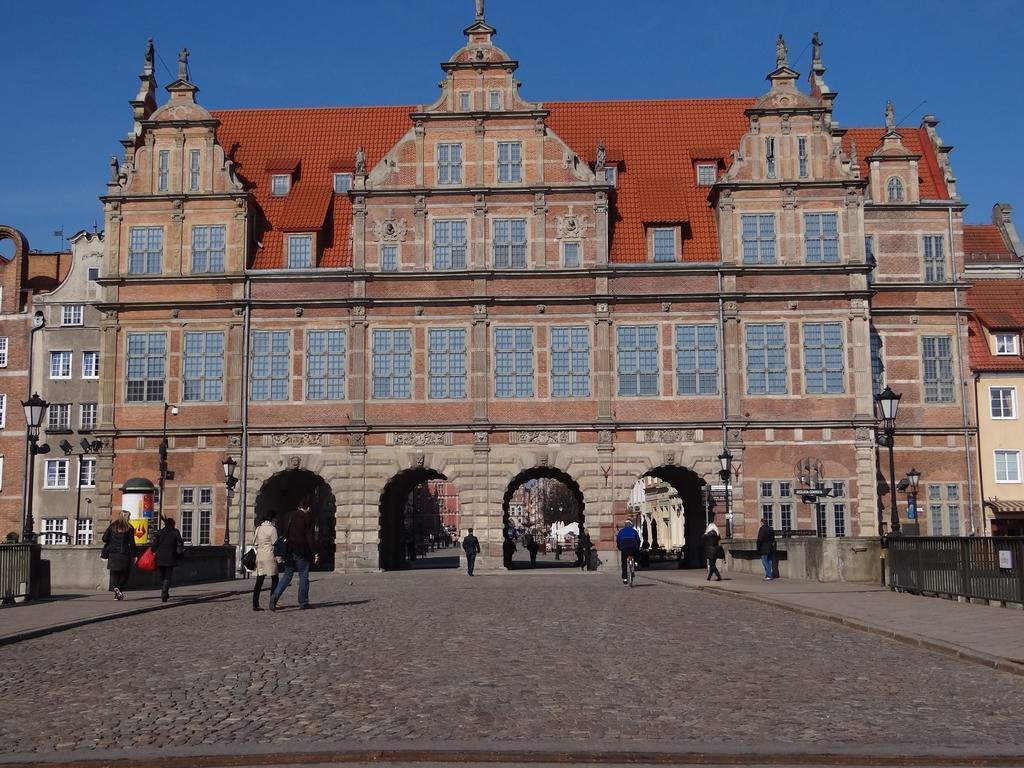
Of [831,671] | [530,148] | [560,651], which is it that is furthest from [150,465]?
[831,671]

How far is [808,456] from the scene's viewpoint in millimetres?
47375

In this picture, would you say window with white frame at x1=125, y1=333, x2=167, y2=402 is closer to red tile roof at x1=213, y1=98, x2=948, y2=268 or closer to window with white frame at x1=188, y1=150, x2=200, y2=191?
red tile roof at x1=213, y1=98, x2=948, y2=268

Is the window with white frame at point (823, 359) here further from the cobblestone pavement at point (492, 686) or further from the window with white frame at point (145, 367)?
the cobblestone pavement at point (492, 686)

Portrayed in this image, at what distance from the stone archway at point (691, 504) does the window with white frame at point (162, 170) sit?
2221 centimetres

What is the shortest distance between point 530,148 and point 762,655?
116 ft

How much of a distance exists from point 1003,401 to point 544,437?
20290 millimetres

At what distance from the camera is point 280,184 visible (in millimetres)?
52688

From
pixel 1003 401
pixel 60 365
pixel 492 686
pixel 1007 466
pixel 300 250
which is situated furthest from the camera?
pixel 60 365

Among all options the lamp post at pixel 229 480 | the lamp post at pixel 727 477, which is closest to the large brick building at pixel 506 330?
the lamp post at pixel 229 480

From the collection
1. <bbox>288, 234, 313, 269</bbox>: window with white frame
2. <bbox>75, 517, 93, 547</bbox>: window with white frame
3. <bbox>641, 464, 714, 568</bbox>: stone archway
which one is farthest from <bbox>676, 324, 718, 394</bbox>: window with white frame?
<bbox>75, 517, 93, 547</bbox>: window with white frame

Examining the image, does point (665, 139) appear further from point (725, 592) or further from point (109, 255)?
point (725, 592)

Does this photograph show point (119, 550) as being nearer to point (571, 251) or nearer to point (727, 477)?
point (727, 477)

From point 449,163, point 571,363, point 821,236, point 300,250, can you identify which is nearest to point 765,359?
point 821,236

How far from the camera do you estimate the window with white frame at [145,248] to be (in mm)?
49281
